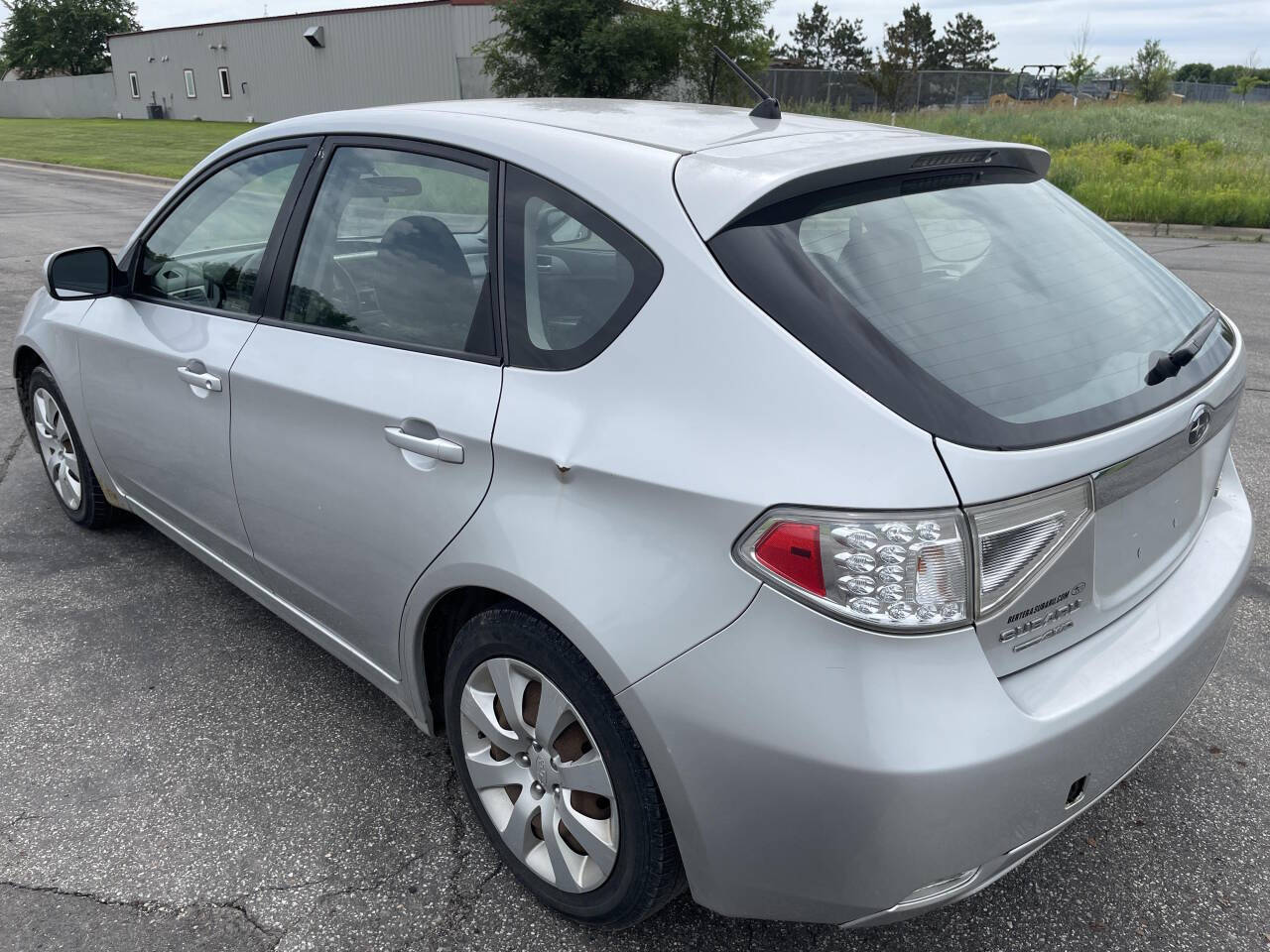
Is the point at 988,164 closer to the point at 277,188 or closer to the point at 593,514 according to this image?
the point at 593,514

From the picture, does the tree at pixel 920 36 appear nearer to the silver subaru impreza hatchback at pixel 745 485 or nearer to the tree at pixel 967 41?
the tree at pixel 967 41

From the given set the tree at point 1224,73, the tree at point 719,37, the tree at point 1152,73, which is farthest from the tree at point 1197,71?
the tree at point 719,37

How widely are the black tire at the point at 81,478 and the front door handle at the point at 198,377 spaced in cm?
119

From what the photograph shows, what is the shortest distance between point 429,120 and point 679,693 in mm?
1585

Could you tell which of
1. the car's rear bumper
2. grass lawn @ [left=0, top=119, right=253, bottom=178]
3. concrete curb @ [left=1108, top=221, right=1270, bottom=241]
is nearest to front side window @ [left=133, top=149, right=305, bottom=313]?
the car's rear bumper

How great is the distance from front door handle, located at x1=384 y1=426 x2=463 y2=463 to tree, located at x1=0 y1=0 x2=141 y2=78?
3380 inches

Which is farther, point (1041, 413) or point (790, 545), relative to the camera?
point (1041, 413)

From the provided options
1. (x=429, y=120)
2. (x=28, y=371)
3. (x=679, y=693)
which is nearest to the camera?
(x=679, y=693)

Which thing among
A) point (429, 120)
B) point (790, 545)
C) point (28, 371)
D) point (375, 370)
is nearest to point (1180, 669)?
point (790, 545)

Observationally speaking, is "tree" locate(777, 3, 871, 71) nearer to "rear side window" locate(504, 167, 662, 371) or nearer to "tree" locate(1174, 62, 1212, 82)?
"tree" locate(1174, 62, 1212, 82)

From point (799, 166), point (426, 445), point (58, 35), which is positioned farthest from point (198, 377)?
point (58, 35)

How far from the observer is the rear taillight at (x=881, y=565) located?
1604 mm

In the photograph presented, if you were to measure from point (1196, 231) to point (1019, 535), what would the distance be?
14466 mm

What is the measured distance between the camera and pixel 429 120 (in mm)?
2504
